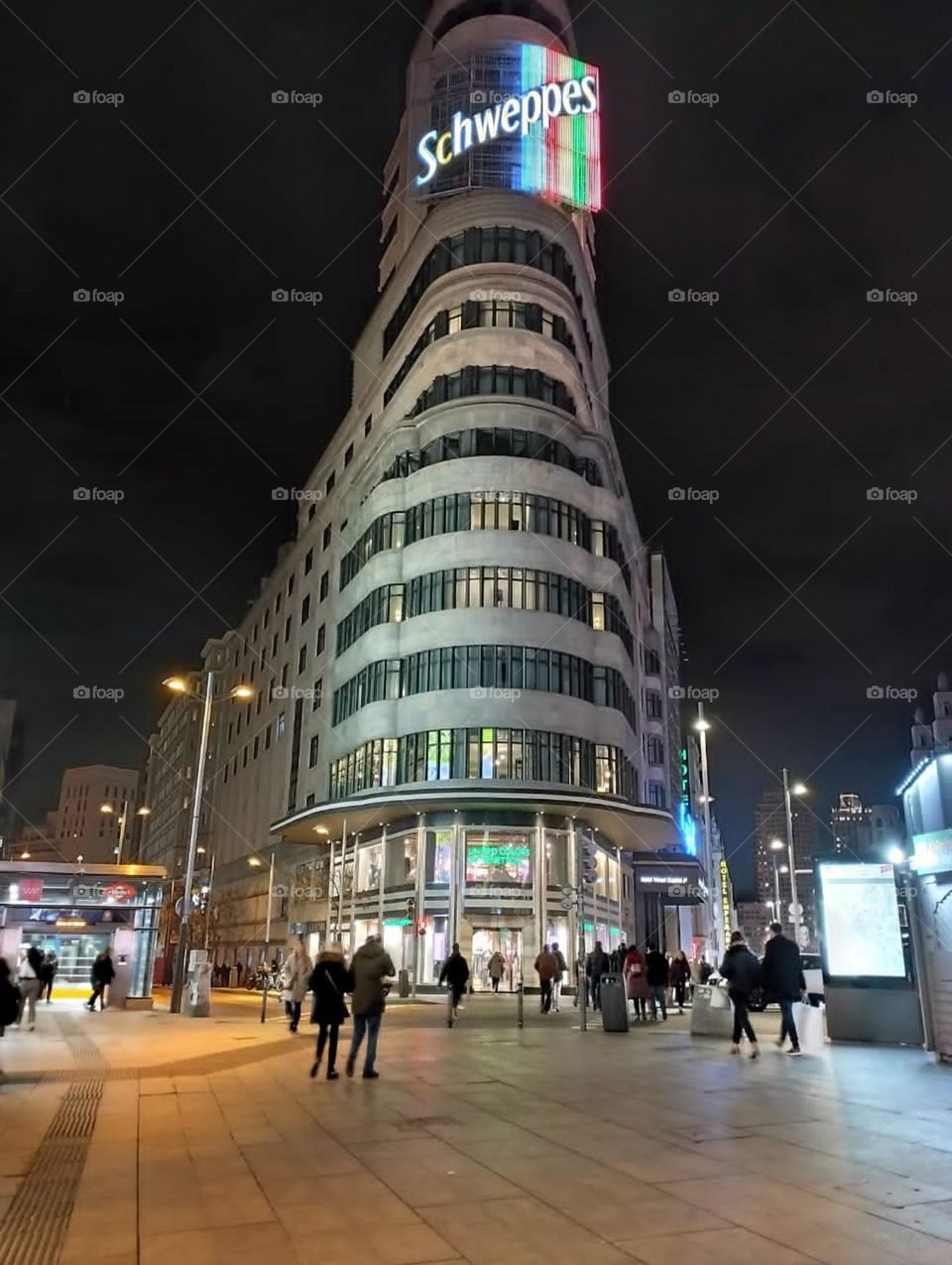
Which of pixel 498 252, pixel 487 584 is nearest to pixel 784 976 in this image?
pixel 487 584

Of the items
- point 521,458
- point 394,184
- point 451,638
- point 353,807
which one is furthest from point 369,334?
point 353,807

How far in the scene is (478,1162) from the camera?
7.22 m

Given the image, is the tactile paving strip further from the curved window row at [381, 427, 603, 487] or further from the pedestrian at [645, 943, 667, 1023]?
the curved window row at [381, 427, 603, 487]

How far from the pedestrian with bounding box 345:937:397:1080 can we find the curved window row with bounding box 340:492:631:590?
1253 inches

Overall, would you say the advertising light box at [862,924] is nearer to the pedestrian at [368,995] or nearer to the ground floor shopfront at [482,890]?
the pedestrian at [368,995]

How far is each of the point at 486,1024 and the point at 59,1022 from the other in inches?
376

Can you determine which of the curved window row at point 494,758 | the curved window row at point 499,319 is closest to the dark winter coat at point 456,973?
the curved window row at point 494,758

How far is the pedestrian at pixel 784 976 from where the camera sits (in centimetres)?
1452

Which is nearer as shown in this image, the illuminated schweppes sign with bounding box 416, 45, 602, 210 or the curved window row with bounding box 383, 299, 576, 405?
the curved window row with bounding box 383, 299, 576, 405

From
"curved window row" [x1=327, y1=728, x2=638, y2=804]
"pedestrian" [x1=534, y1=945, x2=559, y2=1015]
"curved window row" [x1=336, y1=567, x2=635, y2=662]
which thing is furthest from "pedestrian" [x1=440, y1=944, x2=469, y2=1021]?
"curved window row" [x1=336, y1=567, x2=635, y2=662]

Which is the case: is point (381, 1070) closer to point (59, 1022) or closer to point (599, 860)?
point (59, 1022)

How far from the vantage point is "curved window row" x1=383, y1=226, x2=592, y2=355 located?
4766cm

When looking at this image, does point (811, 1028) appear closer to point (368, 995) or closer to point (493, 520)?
point (368, 995)

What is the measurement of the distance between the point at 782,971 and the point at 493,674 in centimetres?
2648
